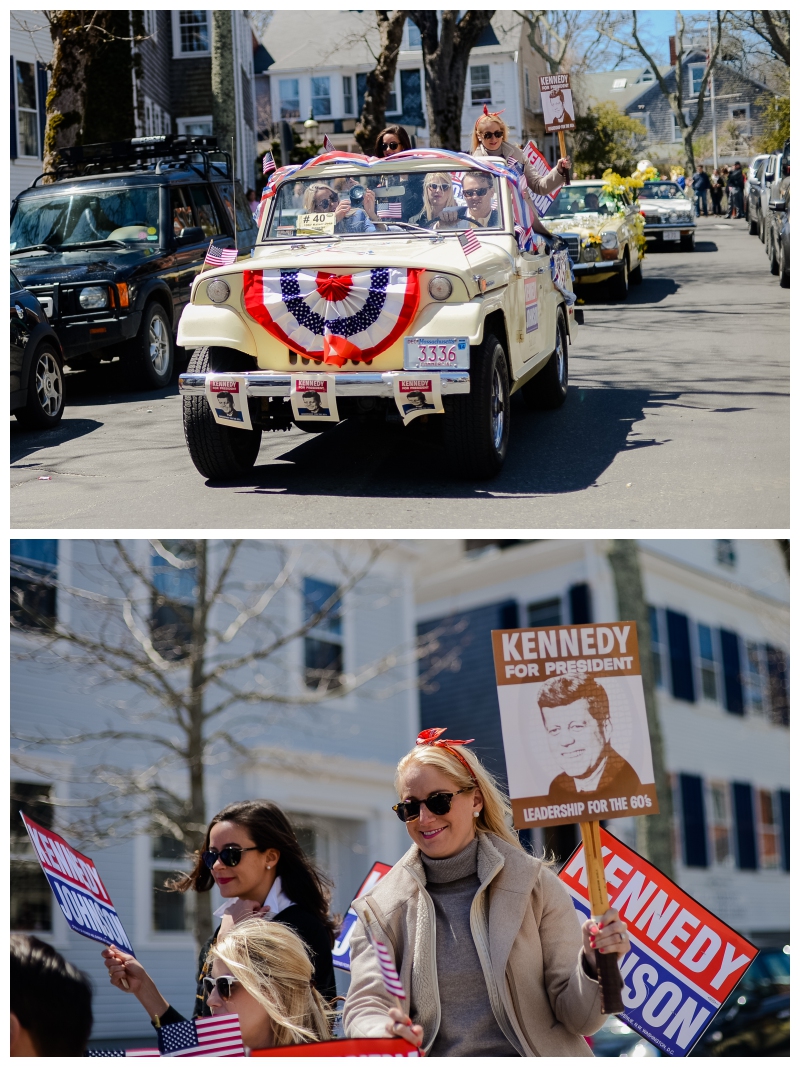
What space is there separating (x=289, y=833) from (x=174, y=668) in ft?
23.5

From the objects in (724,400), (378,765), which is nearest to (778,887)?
(378,765)

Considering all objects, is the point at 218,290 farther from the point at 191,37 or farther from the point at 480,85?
the point at 480,85

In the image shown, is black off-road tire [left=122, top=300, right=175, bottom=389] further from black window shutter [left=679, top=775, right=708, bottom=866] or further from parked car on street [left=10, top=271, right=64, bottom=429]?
black window shutter [left=679, top=775, right=708, bottom=866]

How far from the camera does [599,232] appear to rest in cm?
1739

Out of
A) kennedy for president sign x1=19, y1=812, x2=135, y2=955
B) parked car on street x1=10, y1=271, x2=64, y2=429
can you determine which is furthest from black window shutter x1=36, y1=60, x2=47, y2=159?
kennedy for president sign x1=19, y1=812, x2=135, y2=955

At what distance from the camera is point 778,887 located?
23125mm

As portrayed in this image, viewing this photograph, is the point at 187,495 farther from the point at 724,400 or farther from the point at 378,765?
the point at 378,765

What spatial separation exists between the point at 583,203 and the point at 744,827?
38.5 feet

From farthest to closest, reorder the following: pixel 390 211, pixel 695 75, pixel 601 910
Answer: pixel 695 75 < pixel 390 211 < pixel 601 910

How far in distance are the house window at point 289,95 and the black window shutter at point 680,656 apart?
37.2m

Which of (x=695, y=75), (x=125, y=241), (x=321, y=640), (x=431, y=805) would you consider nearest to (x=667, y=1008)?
(x=431, y=805)

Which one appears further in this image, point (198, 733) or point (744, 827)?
point (744, 827)

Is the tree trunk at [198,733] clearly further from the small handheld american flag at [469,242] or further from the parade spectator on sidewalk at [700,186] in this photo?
the parade spectator on sidewalk at [700,186]

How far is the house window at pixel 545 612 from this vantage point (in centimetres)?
2256
